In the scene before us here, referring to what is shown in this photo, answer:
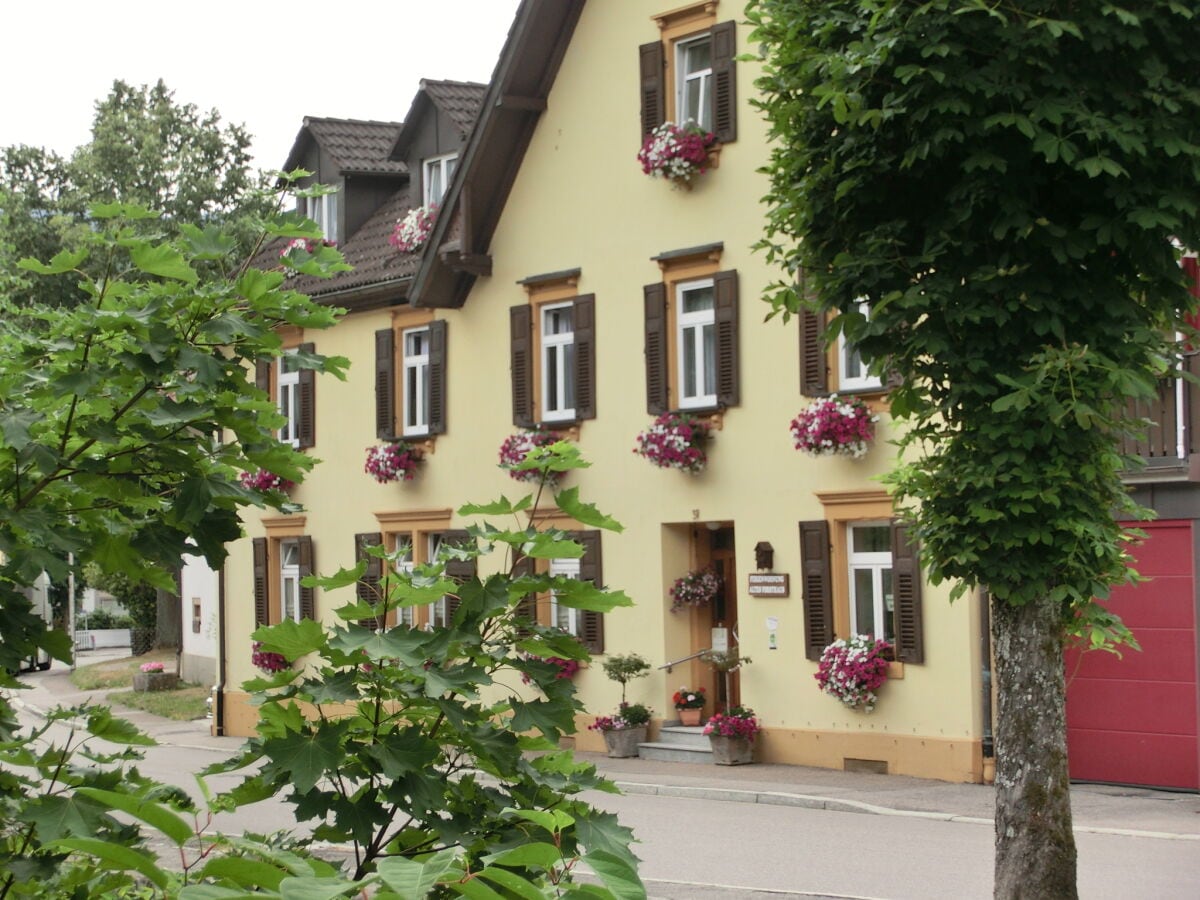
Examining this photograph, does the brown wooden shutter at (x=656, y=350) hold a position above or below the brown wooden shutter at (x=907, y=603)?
above

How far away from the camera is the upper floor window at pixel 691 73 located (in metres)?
19.8

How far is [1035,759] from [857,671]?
8.90m

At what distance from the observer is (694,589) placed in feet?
66.6

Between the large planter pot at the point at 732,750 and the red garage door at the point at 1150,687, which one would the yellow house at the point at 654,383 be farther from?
the red garage door at the point at 1150,687

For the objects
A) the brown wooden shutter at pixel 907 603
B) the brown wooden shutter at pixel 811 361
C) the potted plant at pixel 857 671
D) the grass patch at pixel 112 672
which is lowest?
the grass patch at pixel 112 672

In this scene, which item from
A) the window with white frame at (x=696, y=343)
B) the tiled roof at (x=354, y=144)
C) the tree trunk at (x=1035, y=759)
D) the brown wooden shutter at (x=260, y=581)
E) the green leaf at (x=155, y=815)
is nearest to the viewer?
the green leaf at (x=155, y=815)

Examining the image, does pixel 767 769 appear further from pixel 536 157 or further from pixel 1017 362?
pixel 1017 362

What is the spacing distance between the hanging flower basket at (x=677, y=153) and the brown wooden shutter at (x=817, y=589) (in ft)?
14.8

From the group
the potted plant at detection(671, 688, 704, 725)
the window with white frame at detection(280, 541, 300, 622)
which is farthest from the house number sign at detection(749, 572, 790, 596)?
the window with white frame at detection(280, 541, 300, 622)

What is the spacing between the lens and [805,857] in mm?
13086

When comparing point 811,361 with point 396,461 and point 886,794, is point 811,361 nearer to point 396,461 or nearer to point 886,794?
point 886,794

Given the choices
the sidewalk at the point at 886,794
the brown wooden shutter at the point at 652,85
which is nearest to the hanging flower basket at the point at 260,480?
the sidewalk at the point at 886,794

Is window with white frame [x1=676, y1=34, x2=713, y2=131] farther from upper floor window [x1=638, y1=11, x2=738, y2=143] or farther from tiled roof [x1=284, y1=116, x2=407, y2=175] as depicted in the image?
tiled roof [x1=284, y1=116, x2=407, y2=175]

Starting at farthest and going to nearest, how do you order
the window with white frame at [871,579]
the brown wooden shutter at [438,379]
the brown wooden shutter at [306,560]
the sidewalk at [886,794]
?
the brown wooden shutter at [306,560] < the brown wooden shutter at [438,379] < the window with white frame at [871,579] < the sidewalk at [886,794]
